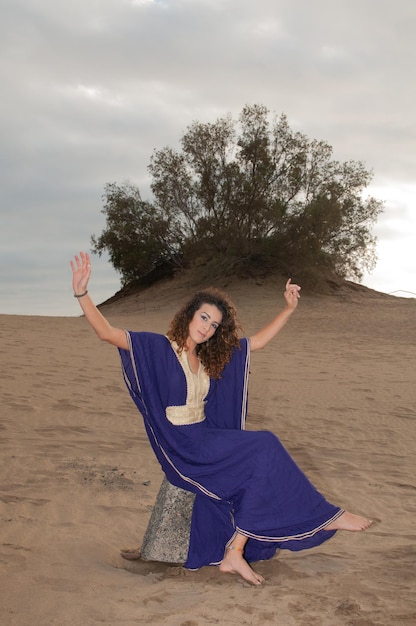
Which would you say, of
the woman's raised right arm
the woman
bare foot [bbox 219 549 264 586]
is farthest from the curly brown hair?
bare foot [bbox 219 549 264 586]

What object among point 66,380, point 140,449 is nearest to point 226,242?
Result: point 66,380

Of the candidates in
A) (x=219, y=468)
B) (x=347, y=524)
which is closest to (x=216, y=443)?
(x=219, y=468)

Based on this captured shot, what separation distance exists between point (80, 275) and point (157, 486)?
349 centimetres

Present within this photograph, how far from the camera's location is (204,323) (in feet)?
15.0

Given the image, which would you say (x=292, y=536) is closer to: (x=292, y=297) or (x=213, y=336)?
(x=213, y=336)

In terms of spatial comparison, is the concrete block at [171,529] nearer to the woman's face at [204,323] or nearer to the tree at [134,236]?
the woman's face at [204,323]

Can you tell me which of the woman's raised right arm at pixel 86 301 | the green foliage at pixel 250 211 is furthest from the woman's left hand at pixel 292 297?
the green foliage at pixel 250 211

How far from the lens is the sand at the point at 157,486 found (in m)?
3.79

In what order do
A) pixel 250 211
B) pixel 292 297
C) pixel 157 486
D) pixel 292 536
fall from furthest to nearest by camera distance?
pixel 250 211 < pixel 157 486 < pixel 292 297 < pixel 292 536

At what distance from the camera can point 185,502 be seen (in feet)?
15.2

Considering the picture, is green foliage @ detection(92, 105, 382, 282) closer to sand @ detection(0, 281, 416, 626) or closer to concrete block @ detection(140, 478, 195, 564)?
sand @ detection(0, 281, 416, 626)

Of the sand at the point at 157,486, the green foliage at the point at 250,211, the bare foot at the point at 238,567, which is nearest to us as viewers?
the sand at the point at 157,486

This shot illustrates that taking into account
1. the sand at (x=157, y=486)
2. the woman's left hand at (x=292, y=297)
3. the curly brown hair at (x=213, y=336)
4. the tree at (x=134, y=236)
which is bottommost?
the sand at (x=157, y=486)

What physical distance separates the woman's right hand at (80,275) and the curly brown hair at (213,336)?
2.35 feet
